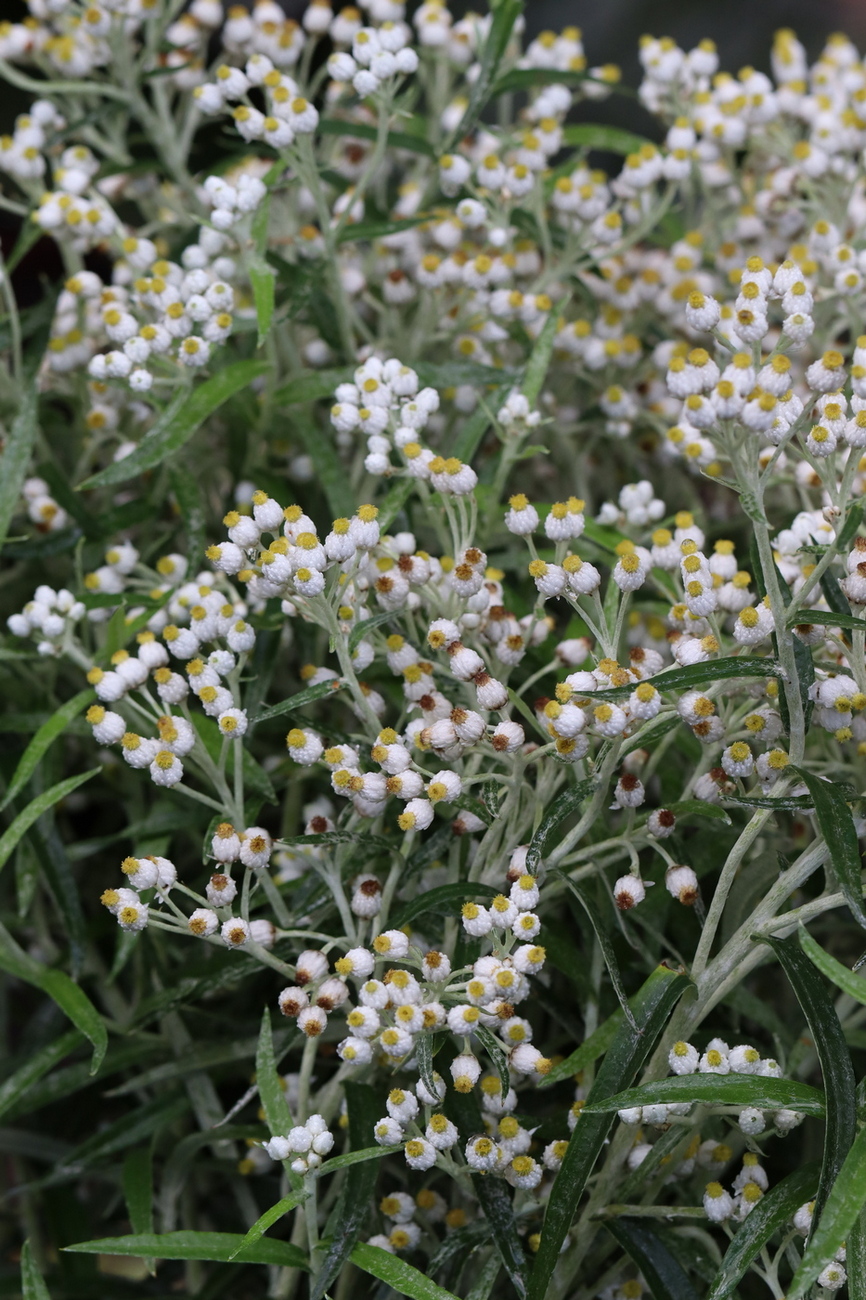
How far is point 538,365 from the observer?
0.67 meters

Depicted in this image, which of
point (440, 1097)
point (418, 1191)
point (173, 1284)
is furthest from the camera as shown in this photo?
point (173, 1284)

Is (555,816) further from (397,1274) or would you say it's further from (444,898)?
(397,1274)

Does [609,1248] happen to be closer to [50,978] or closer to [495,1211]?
[495,1211]

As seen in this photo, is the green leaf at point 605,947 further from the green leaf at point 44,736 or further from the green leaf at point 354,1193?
the green leaf at point 44,736

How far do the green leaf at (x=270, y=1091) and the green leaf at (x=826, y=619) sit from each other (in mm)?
244

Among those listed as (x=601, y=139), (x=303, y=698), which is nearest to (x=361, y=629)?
(x=303, y=698)

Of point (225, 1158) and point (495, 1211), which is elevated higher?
point (495, 1211)

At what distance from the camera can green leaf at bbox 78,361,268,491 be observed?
2.08ft

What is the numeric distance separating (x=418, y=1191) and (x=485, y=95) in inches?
23.1

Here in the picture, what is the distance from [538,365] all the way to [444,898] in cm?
30

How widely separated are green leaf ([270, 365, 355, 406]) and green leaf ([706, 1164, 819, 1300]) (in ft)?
1.41

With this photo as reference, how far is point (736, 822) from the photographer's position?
60cm

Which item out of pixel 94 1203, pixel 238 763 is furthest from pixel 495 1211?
pixel 94 1203

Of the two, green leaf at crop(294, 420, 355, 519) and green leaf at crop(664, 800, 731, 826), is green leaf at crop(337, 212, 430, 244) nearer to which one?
green leaf at crop(294, 420, 355, 519)
